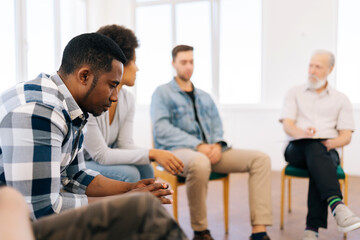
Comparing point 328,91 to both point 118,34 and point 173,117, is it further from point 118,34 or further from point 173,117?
point 118,34

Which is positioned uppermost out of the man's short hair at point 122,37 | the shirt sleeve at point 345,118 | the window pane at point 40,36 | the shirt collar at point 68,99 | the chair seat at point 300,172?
the window pane at point 40,36

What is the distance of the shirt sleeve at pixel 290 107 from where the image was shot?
268 cm

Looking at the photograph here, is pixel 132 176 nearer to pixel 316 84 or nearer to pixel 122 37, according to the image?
pixel 122 37

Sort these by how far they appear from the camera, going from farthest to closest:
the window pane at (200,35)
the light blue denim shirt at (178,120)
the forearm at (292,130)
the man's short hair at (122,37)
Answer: the window pane at (200,35) < the forearm at (292,130) < the light blue denim shirt at (178,120) < the man's short hair at (122,37)

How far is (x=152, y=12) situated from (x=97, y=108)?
4.40m

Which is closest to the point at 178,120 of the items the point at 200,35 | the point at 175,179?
the point at 175,179

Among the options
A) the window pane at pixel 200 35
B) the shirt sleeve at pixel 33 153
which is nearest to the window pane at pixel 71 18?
the window pane at pixel 200 35

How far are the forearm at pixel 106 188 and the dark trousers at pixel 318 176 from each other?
131 centimetres

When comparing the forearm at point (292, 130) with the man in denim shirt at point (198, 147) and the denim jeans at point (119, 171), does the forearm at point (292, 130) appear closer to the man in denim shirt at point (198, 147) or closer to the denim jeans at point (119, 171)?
the man in denim shirt at point (198, 147)

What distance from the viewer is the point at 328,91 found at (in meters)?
2.66

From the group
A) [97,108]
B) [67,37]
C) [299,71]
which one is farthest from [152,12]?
[97,108]

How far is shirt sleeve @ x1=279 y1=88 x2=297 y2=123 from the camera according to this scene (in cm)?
268

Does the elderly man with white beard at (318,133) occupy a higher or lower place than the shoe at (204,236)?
higher

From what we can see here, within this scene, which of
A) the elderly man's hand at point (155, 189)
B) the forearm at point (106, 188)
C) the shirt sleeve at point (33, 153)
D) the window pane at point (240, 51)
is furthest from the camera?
the window pane at point (240, 51)
